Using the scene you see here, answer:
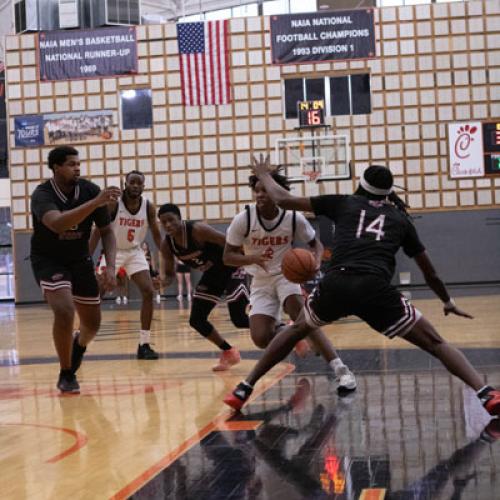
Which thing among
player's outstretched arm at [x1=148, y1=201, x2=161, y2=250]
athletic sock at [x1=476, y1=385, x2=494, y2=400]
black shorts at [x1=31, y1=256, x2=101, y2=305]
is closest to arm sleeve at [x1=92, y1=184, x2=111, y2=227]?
black shorts at [x1=31, y1=256, x2=101, y2=305]

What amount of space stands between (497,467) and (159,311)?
50.2 ft

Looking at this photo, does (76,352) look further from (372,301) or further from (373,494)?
(373,494)

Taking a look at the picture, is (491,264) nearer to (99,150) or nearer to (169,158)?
(169,158)

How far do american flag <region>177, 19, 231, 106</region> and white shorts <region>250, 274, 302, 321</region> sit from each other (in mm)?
18960

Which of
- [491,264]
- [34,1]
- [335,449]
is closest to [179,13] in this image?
[34,1]

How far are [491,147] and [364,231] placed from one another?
20455 mm

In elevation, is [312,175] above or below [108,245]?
above

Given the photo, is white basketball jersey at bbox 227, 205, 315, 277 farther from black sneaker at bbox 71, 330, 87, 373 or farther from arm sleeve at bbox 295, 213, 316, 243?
black sneaker at bbox 71, 330, 87, 373

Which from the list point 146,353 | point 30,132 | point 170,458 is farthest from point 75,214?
point 30,132

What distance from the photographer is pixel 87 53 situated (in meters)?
26.3

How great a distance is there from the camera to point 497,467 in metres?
4.16

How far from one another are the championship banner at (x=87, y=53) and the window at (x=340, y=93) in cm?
459

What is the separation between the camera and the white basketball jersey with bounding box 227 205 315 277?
7.16m

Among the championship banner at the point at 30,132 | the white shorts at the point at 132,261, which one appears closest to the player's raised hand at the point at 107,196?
the white shorts at the point at 132,261
